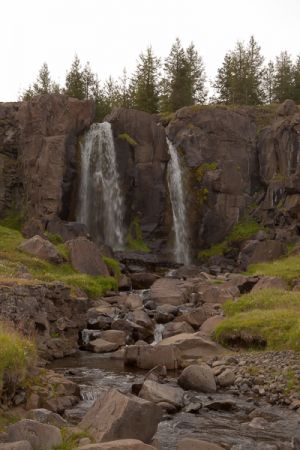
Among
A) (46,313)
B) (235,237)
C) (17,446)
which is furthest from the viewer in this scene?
(235,237)

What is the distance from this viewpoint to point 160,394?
59.3 ft

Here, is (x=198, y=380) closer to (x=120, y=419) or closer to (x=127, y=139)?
(x=120, y=419)

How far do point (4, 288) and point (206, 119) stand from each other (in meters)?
48.2

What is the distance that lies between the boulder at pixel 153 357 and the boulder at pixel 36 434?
12.0m

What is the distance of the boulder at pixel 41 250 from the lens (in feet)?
138

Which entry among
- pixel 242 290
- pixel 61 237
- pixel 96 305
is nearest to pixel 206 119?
pixel 61 237

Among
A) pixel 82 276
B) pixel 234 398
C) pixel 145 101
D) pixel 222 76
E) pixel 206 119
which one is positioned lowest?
pixel 234 398

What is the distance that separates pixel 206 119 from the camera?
2709 inches

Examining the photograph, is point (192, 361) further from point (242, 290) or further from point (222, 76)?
point (222, 76)

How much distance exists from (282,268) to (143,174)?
74.1 feet

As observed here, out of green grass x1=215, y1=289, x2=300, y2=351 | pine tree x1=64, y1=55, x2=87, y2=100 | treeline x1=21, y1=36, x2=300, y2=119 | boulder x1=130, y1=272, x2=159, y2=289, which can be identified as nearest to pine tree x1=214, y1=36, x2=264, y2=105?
treeline x1=21, y1=36, x2=300, y2=119

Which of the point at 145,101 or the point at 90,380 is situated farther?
the point at 145,101

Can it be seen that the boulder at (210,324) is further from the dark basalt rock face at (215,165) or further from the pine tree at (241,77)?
the pine tree at (241,77)

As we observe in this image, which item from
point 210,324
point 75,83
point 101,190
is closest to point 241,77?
point 75,83
